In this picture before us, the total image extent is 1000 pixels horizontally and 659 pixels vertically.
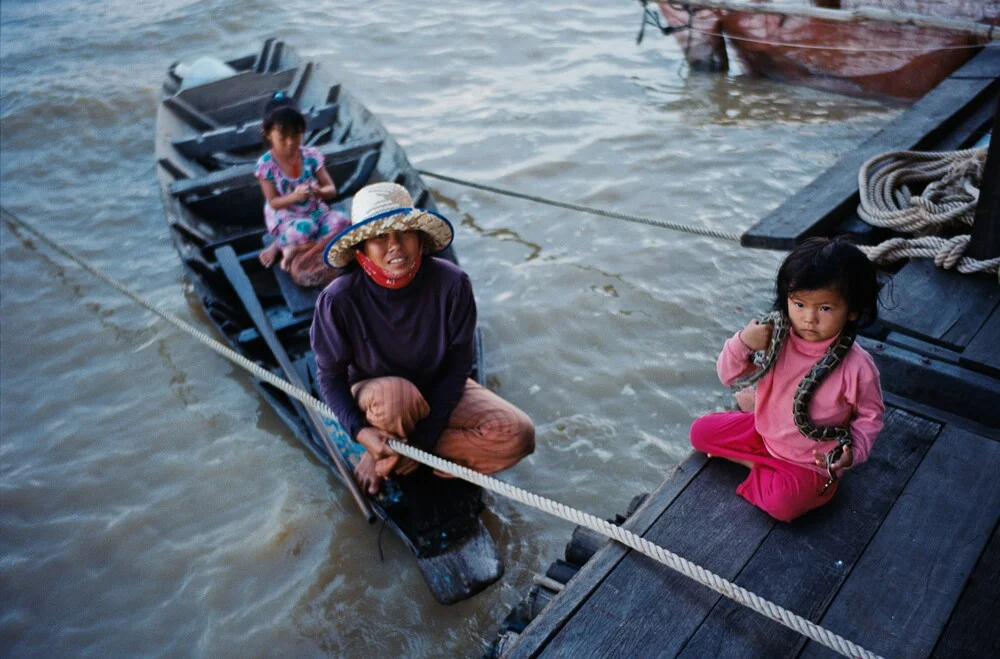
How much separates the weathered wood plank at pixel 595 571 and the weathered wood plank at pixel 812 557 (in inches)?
7.7

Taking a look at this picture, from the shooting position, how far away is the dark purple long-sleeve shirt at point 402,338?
2.83 m

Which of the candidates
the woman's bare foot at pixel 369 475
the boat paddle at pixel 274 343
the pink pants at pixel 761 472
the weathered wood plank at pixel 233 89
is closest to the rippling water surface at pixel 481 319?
the boat paddle at pixel 274 343

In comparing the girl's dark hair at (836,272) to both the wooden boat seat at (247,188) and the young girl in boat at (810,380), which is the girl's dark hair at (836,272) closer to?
the young girl in boat at (810,380)

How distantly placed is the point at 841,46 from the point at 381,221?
5.77 meters

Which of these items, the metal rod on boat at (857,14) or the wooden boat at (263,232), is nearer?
the wooden boat at (263,232)

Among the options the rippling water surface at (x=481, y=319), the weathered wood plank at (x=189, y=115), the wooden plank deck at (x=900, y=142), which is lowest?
the rippling water surface at (x=481, y=319)

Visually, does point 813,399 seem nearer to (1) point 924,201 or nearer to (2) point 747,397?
(2) point 747,397

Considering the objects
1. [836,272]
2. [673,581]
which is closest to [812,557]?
[673,581]

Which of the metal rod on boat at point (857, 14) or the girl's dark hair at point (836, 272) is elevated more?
the girl's dark hair at point (836, 272)

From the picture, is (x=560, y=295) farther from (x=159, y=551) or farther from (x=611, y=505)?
(x=159, y=551)

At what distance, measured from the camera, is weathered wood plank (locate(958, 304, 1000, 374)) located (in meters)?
2.89

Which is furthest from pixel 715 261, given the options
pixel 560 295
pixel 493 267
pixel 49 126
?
pixel 49 126

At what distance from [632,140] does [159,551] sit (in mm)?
4866

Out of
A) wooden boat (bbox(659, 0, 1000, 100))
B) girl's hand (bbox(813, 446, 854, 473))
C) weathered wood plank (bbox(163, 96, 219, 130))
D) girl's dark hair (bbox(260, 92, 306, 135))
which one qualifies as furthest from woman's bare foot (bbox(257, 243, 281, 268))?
wooden boat (bbox(659, 0, 1000, 100))
